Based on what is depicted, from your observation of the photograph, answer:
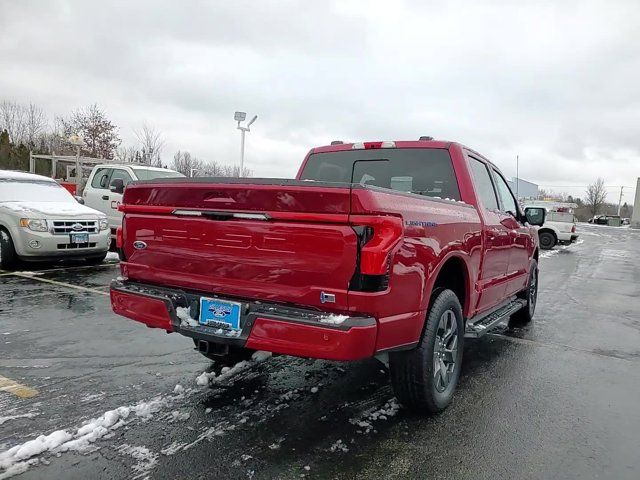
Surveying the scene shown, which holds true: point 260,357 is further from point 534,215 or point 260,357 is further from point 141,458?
point 534,215

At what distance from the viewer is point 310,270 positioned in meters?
2.76

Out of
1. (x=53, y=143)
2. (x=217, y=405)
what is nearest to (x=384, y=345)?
(x=217, y=405)

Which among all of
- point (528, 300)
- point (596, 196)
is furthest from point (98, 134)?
point (596, 196)

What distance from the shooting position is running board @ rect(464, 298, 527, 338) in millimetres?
4098

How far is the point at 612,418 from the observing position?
3582mm

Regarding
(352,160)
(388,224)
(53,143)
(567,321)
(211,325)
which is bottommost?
(567,321)

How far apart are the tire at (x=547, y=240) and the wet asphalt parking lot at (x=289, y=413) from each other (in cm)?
1647

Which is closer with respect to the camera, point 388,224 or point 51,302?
point 388,224

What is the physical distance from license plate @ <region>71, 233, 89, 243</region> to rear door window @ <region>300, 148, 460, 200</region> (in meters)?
5.61

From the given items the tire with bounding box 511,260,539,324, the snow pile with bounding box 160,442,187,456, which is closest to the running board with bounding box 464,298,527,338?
the tire with bounding box 511,260,539,324

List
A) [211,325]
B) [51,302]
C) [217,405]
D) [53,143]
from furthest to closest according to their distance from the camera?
[53,143] < [51,302] < [217,405] < [211,325]

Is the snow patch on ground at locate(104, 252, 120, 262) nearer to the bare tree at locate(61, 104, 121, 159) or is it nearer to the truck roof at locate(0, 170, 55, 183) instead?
the truck roof at locate(0, 170, 55, 183)

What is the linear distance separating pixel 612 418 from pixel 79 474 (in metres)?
3.50

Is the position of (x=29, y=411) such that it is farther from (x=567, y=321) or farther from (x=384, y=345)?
(x=567, y=321)
